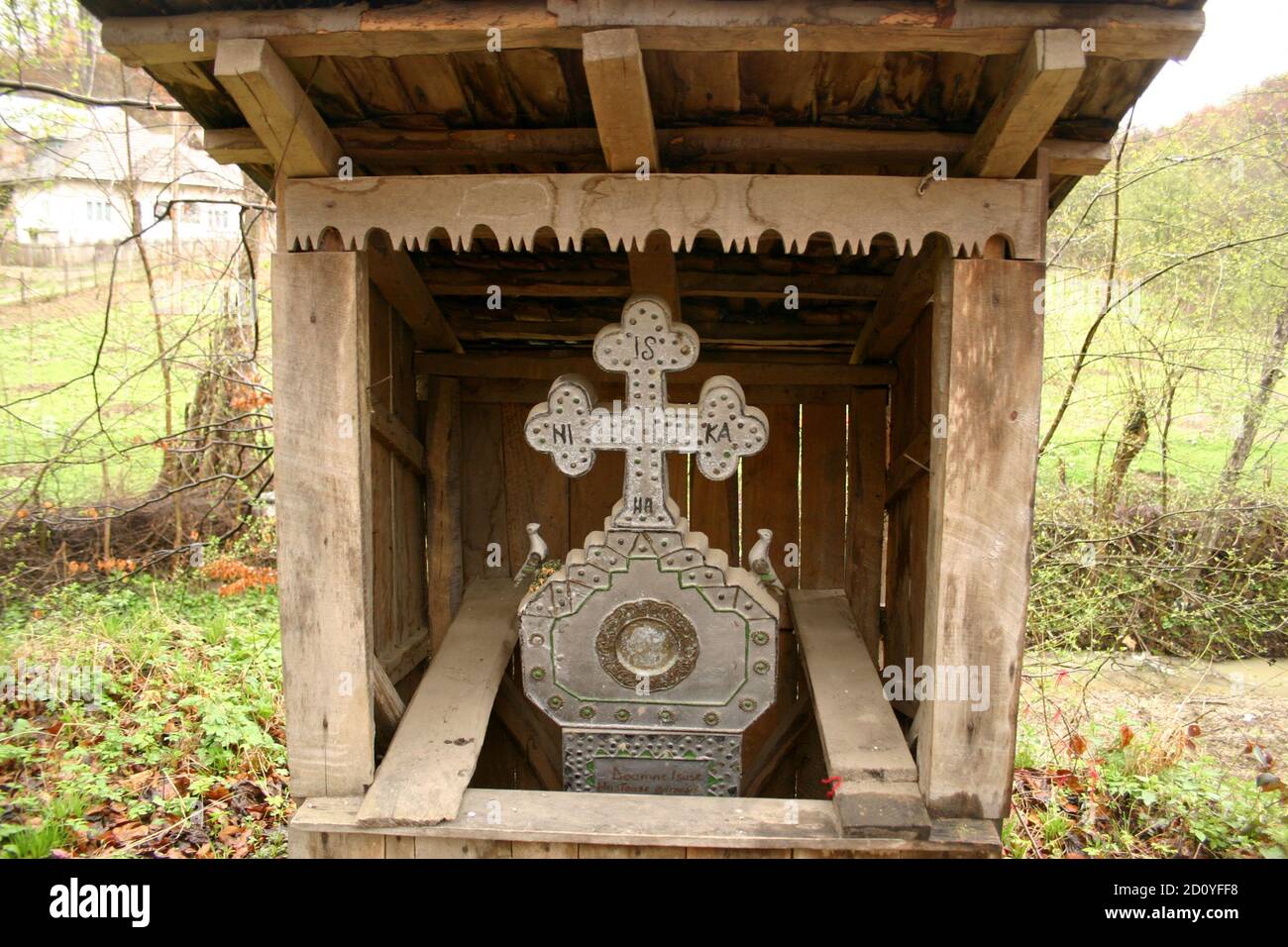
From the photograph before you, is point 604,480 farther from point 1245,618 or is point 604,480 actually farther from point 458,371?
point 1245,618

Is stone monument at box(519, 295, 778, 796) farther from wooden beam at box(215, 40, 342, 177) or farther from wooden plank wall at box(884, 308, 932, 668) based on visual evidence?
wooden beam at box(215, 40, 342, 177)

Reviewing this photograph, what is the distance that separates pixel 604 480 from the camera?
192 inches

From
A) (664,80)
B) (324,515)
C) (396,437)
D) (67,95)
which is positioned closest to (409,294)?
(396,437)

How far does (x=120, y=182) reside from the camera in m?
8.13

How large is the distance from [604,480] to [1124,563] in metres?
4.44

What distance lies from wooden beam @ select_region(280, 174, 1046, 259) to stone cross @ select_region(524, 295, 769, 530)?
1.60 feet

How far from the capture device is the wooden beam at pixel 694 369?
4531 mm

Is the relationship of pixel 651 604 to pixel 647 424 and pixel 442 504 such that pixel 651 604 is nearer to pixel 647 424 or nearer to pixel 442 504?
pixel 647 424

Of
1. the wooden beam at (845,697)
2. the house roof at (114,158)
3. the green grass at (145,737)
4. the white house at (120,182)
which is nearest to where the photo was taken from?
the wooden beam at (845,697)

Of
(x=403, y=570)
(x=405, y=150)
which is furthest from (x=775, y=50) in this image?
(x=403, y=570)

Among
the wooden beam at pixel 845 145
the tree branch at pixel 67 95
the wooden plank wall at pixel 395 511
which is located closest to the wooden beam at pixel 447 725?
the wooden plank wall at pixel 395 511

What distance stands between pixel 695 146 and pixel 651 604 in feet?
5.19

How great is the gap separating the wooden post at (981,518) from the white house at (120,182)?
4.52 m

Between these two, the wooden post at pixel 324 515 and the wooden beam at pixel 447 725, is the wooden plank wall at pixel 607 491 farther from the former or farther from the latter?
the wooden post at pixel 324 515
